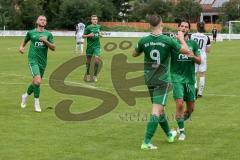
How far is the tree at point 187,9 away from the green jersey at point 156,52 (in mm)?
87380

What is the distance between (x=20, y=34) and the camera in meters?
79.8

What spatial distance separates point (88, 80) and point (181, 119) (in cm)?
1084

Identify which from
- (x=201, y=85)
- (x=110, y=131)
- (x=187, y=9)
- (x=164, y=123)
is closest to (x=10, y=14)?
(x=187, y=9)

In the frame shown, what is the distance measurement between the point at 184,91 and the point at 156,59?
143 centimetres

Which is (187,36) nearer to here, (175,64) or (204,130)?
(175,64)

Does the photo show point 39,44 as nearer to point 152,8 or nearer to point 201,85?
point 201,85

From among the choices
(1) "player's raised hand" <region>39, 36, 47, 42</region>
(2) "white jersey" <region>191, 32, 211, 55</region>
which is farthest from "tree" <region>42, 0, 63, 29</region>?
(1) "player's raised hand" <region>39, 36, 47, 42</region>

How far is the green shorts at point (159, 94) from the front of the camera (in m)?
9.84

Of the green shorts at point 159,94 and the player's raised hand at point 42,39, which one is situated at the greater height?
the player's raised hand at point 42,39

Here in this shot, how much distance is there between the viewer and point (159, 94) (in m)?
9.93

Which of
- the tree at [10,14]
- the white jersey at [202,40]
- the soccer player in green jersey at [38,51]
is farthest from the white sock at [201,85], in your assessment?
the tree at [10,14]

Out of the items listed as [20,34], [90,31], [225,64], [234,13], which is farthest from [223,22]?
[90,31]

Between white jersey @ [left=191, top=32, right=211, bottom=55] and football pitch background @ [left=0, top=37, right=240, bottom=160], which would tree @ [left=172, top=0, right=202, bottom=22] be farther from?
white jersey @ [left=191, top=32, right=211, bottom=55]

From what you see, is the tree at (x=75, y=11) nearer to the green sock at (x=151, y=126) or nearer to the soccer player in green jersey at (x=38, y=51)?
the soccer player in green jersey at (x=38, y=51)
